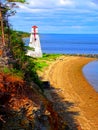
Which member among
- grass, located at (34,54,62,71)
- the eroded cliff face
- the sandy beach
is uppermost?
the eroded cliff face

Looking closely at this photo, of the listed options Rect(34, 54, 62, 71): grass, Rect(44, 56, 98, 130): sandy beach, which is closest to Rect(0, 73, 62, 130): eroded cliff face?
Rect(44, 56, 98, 130): sandy beach

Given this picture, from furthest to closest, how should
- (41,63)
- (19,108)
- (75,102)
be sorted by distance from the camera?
1. (41,63)
2. (75,102)
3. (19,108)

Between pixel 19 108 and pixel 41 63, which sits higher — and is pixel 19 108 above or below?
above

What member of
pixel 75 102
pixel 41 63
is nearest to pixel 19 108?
pixel 75 102

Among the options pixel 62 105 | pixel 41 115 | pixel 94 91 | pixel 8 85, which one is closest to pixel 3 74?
pixel 8 85

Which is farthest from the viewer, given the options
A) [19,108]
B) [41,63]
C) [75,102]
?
[41,63]

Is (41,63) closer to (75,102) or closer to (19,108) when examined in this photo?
(75,102)

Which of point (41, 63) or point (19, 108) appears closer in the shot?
point (19, 108)

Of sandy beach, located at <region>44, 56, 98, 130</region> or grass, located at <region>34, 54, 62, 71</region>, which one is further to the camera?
grass, located at <region>34, 54, 62, 71</region>

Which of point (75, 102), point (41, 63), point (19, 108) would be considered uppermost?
point (19, 108)

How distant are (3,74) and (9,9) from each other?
36.8ft

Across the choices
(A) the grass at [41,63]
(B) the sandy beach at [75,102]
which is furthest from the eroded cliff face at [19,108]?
(A) the grass at [41,63]

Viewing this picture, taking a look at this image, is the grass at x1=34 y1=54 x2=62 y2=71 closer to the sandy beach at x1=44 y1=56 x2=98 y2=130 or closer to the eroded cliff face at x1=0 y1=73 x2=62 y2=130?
the sandy beach at x1=44 y1=56 x2=98 y2=130

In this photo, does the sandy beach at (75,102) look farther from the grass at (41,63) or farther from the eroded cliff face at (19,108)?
the grass at (41,63)
